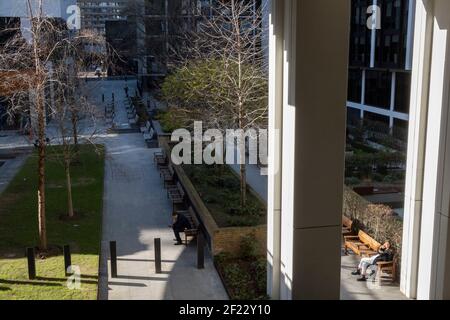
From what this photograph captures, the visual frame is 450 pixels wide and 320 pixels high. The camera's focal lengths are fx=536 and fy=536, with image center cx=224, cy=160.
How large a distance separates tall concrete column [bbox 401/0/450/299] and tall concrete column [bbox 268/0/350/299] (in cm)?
163

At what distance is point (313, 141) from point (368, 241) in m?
5.02

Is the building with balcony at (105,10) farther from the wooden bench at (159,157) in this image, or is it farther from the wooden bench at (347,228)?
the wooden bench at (347,228)

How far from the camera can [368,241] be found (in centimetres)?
1099

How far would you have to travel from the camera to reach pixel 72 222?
12.9m

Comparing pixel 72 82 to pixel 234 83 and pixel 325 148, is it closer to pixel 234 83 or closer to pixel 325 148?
pixel 234 83

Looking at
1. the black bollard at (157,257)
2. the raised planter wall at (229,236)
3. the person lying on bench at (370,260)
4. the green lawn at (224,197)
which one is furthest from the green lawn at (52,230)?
the person lying on bench at (370,260)

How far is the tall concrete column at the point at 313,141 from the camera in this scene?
6492 millimetres

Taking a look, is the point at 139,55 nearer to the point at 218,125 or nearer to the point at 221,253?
the point at 218,125

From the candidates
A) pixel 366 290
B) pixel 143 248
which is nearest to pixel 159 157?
pixel 143 248

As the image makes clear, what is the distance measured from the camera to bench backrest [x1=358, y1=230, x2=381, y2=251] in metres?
10.6

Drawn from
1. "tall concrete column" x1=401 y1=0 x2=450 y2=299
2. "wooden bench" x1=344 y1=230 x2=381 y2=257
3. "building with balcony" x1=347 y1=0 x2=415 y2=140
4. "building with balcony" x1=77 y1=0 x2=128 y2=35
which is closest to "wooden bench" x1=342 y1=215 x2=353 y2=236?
"wooden bench" x1=344 y1=230 x2=381 y2=257

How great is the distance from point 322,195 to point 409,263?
2.64 metres

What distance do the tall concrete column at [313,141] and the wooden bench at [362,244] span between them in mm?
3501
